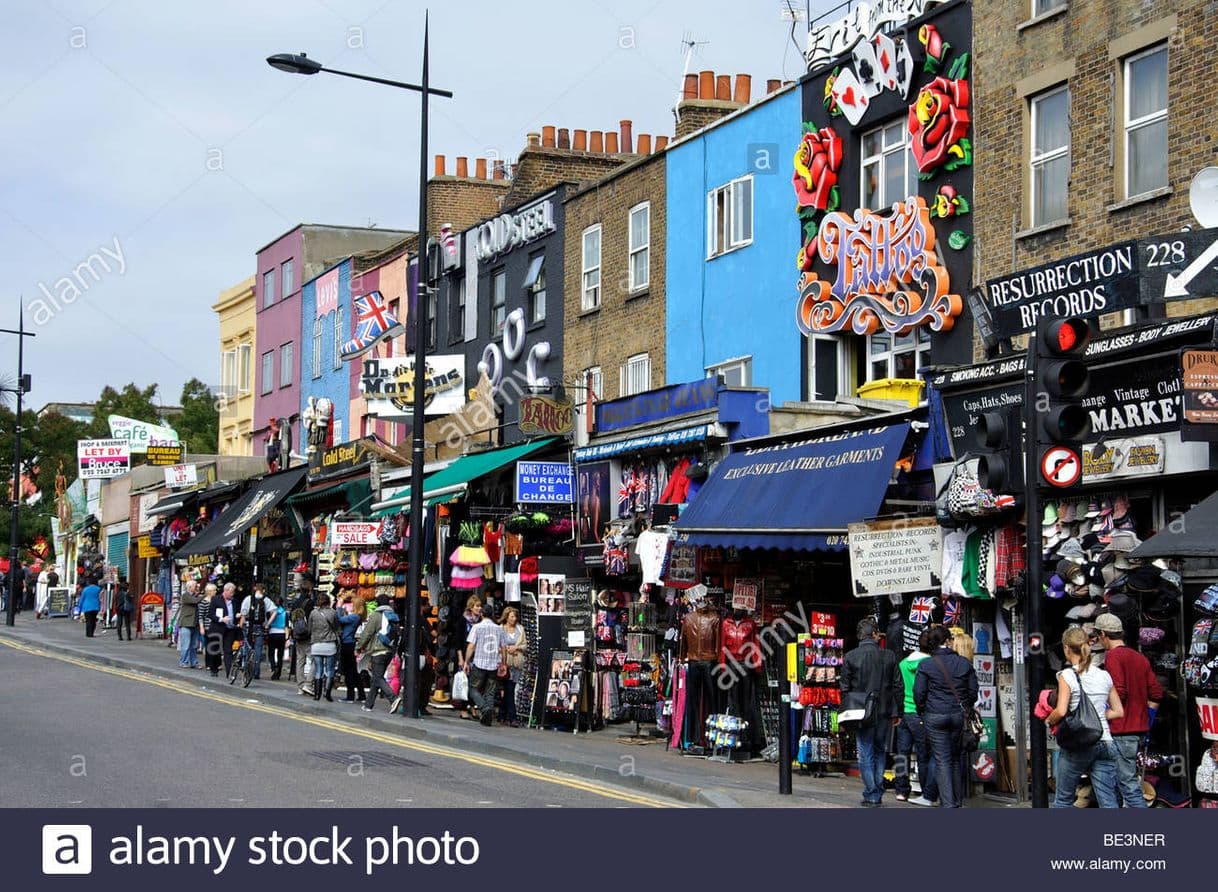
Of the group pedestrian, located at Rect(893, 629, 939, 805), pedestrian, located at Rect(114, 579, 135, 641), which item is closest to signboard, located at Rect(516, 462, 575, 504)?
pedestrian, located at Rect(893, 629, 939, 805)

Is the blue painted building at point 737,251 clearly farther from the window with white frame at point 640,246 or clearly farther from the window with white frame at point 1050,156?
the window with white frame at point 1050,156

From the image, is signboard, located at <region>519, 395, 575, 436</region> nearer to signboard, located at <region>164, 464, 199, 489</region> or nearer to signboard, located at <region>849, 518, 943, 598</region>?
signboard, located at <region>849, 518, 943, 598</region>

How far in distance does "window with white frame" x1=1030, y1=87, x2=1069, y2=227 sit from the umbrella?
6.08 m

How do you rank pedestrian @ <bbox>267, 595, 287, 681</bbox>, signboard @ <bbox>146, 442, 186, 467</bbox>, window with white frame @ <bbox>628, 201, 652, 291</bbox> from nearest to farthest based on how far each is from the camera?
window with white frame @ <bbox>628, 201, 652, 291</bbox> → pedestrian @ <bbox>267, 595, 287, 681</bbox> → signboard @ <bbox>146, 442, 186, 467</bbox>

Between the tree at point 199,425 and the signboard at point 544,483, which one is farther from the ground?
the tree at point 199,425

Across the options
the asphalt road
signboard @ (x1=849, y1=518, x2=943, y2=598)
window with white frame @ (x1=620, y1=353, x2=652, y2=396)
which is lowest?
the asphalt road

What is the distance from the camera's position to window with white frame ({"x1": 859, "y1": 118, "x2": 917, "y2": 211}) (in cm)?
2234

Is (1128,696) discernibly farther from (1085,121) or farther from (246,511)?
(246,511)

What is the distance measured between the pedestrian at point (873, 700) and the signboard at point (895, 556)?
5.46 ft

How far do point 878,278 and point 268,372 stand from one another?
101 feet

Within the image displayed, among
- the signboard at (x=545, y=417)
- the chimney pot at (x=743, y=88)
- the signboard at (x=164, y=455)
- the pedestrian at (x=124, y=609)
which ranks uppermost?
the chimney pot at (x=743, y=88)

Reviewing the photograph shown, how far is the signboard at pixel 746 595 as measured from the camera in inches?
849

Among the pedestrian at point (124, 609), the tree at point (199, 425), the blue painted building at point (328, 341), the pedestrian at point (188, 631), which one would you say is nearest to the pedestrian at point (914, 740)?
the pedestrian at point (188, 631)
